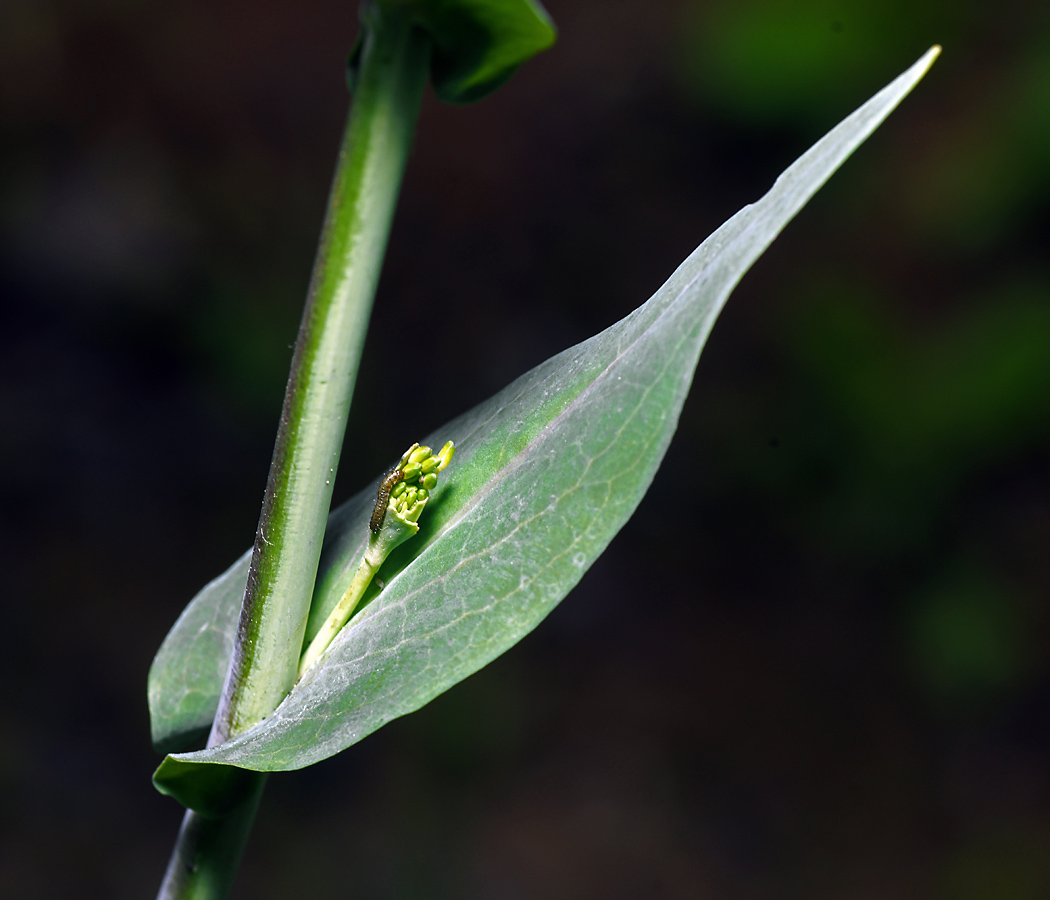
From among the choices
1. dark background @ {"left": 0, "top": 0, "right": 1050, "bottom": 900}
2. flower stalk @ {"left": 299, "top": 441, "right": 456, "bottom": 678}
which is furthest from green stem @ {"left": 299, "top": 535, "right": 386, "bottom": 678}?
dark background @ {"left": 0, "top": 0, "right": 1050, "bottom": 900}

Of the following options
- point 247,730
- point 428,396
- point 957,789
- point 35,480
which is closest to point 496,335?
point 428,396

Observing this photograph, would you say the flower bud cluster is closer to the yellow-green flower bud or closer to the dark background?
the yellow-green flower bud

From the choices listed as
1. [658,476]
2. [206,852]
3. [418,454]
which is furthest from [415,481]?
[658,476]

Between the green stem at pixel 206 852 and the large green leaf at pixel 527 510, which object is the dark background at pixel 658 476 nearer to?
the green stem at pixel 206 852

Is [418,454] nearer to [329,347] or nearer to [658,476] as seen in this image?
[329,347]

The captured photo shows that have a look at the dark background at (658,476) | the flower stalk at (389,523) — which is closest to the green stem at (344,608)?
the flower stalk at (389,523)

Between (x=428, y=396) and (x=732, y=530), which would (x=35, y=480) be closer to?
(x=428, y=396)

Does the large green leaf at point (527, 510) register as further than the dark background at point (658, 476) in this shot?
No
